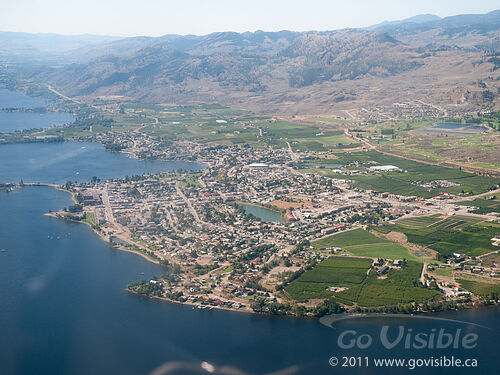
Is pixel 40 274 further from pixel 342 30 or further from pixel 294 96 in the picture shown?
pixel 342 30

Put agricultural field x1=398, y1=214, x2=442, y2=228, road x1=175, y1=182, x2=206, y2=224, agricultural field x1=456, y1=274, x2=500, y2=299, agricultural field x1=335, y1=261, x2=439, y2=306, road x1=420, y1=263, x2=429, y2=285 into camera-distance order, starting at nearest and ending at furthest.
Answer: agricultural field x1=335, y1=261, x2=439, y2=306, agricultural field x1=456, y1=274, x2=500, y2=299, road x1=420, y1=263, x2=429, y2=285, agricultural field x1=398, y1=214, x2=442, y2=228, road x1=175, y1=182, x2=206, y2=224

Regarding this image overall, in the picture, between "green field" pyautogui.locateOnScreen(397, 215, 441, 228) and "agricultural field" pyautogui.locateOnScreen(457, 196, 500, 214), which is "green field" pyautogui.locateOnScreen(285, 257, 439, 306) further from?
"agricultural field" pyautogui.locateOnScreen(457, 196, 500, 214)

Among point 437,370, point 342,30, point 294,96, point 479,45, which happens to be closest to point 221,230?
point 437,370

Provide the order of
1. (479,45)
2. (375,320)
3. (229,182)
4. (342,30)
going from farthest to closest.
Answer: (342,30) < (479,45) < (229,182) < (375,320)

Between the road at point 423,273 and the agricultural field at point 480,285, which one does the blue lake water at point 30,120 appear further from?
the agricultural field at point 480,285

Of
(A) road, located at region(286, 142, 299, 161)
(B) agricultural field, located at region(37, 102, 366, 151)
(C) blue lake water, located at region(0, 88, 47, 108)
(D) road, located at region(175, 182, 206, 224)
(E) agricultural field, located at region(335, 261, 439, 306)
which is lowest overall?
(E) agricultural field, located at region(335, 261, 439, 306)

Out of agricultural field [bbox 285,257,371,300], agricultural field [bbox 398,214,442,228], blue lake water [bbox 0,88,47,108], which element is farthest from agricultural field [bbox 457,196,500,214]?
blue lake water [bbox 0,88,47,108]

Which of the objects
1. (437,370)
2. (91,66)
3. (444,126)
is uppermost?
(91,66)
